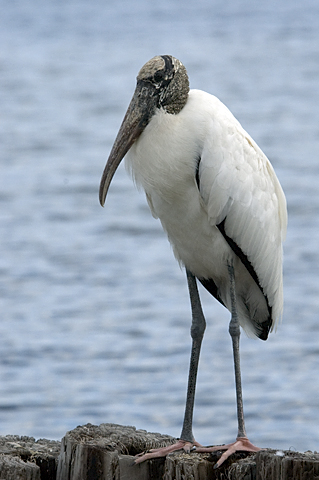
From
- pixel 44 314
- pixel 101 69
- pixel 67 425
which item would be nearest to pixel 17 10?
pixel 101 69

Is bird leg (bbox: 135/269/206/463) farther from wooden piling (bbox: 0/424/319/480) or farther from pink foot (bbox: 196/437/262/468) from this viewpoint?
wooden piling (bbox: 0/424/319/480)

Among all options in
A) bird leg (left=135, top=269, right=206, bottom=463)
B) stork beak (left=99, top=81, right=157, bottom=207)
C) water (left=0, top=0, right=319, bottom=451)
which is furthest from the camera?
water (left=0, top=0, right=319, bottom=451)

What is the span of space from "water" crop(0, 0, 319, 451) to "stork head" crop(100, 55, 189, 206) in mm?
4126

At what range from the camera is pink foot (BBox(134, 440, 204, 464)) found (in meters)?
4.78

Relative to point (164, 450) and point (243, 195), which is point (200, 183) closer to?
point (243, 195)

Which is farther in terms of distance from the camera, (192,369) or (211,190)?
(192,369)

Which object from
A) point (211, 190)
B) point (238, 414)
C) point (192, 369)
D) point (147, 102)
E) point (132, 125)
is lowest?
point (238, 414)

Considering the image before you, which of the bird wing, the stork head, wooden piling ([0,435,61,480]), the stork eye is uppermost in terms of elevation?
the stork eye

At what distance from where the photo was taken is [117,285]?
12.7 metres

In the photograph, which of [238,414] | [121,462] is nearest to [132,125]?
[238,414]

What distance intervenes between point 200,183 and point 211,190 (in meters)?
0.07

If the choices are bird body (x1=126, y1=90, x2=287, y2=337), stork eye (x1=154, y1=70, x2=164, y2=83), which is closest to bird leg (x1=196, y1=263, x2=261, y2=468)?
bird body (x1=126, y1=90, x2=287, y2=337)

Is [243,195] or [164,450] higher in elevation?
[243,195]

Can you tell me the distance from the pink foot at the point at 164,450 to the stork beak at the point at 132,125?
130 centimetres
